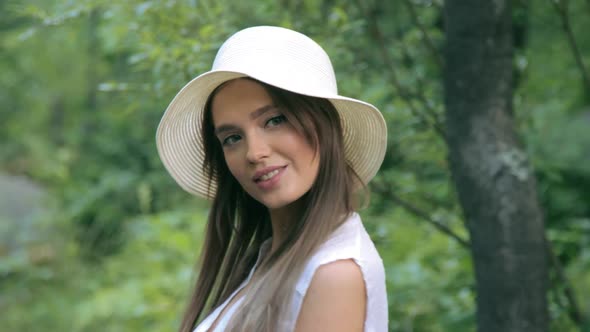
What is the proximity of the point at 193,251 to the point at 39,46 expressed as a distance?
3387mm

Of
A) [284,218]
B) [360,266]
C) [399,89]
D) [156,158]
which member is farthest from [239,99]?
[156,158]

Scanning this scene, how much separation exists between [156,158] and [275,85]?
22.5 feet

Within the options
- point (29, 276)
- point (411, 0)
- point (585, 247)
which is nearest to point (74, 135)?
point (29, 276)

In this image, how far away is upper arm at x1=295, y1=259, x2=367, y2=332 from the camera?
1.50 meters

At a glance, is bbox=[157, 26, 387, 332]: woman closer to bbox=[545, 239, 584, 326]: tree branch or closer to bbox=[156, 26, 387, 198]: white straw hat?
bbox=[156, 26, 387, 198]: white straw hat

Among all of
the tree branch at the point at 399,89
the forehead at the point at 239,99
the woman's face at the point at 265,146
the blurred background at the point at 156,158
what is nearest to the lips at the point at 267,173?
the woman's face at the point at 265,146

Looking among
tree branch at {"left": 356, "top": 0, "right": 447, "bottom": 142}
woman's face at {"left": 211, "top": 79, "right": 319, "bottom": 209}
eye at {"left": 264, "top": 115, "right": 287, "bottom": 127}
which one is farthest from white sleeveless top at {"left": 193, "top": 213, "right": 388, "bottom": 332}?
tree branch at {"left": 356, "top": 0, "right": 447, "bottom": 142}

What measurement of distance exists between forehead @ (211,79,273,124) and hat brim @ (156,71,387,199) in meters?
0.02

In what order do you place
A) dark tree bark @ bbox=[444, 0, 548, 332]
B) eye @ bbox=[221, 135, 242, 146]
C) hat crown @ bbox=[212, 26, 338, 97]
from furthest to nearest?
1. dark tree bark @ bbox=[444, 0, 548, 332]
2. eye @ bbox=[221, 135, 242, 146]
3. hat crown @ bbox=[212, 26, 338, 97]

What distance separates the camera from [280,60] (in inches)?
65.1

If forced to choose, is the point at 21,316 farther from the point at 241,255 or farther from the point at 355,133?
the point at 355,133

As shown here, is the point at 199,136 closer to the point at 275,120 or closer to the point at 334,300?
the point at 275,120

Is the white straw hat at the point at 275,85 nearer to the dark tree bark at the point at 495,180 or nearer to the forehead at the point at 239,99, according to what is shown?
the forehead at the point at 239,99

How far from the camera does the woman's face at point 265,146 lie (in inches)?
65.4
